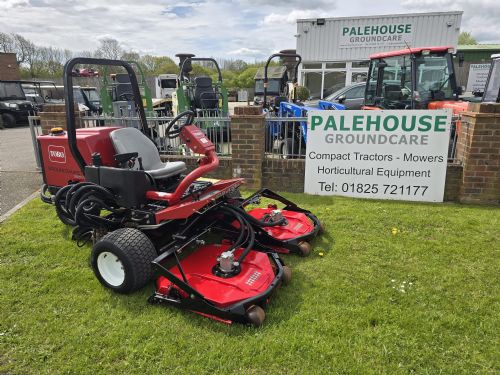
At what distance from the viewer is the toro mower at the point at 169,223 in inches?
106

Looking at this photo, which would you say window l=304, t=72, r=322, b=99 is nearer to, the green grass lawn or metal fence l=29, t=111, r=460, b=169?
metal fence l=29, t=111, r=460, b=169

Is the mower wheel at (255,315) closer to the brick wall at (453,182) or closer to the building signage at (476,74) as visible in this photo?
the brick wall at (453,182)

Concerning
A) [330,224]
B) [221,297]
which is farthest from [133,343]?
[330,224]

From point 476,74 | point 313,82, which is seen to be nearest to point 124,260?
point 313,82

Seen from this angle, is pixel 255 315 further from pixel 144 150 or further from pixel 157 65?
pixel 157 65

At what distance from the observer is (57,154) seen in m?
3.98

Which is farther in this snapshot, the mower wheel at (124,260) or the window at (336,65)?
the window at (336,65)

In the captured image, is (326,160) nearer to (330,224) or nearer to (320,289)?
(330,224)

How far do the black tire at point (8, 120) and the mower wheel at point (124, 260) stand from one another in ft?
50.2

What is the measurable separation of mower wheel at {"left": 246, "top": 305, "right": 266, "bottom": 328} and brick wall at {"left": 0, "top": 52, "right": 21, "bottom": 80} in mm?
35254

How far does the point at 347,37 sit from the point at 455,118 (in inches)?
A: 550

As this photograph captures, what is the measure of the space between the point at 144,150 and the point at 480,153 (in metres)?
4.63

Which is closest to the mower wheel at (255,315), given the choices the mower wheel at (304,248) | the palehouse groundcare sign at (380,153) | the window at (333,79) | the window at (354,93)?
the mower wheel at (304,248)

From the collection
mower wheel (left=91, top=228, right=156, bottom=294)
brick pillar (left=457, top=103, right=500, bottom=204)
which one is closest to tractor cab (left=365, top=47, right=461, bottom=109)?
brick pillar (left=457, top=103, right=500, bottom=204)
